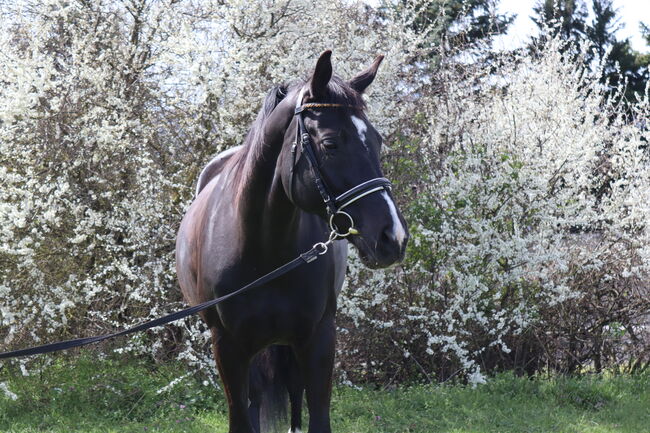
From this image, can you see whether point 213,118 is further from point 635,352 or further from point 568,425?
point 635,352

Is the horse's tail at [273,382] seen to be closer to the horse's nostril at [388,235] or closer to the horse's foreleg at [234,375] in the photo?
the horse's foreleg at [234,375]

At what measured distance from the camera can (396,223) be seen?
103 inches

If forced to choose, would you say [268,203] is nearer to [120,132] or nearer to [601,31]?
[120,132]

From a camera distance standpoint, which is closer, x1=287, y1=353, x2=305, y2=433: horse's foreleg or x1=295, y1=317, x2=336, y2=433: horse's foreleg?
x1=295, y1=317, x2=336, y2=433: horse's foreleg

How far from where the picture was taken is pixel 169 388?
6008mm

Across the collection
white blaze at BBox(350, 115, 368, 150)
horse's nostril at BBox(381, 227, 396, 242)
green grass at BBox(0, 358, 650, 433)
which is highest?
white blaze at BBox(350, 115, 368, 150)

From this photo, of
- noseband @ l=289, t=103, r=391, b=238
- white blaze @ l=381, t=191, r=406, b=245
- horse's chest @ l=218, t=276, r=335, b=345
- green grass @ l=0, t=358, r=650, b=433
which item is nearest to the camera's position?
white blaze @ l=381, t=191, r=406, b=245

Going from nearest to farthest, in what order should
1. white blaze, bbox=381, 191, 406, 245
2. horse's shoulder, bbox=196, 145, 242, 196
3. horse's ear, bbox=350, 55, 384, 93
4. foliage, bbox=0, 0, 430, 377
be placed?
white blaze, bbox=381, 191, 406, 245
horse's ear, bbox=350, 55, 384, 93
horse's shoulder, bbox=196, 145, 242, 196
foliage, bbox=0, 0, 430, 377

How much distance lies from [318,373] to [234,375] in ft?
1.47

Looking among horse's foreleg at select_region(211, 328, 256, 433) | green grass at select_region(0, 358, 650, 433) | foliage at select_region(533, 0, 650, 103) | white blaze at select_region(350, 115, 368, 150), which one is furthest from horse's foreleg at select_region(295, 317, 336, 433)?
foliage at select_region(533, 0, 650, 103)

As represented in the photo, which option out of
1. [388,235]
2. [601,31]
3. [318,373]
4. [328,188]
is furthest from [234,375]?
[601,31]

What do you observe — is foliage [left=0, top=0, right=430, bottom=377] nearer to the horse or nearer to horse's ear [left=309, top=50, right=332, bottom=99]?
the horse

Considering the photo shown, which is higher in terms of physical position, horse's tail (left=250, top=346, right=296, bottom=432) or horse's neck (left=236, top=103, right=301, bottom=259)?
horse's neck (left=236, top=103, right=301, bottom=259)

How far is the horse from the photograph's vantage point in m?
2.74
